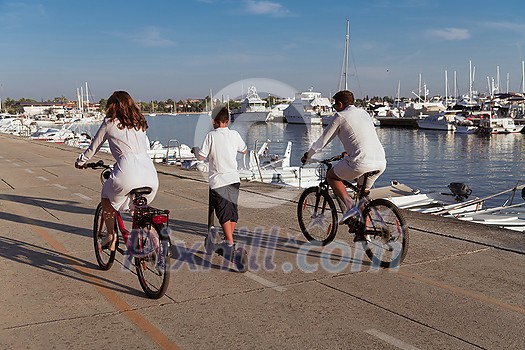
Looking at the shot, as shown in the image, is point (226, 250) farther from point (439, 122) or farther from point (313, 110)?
point (313, 110)

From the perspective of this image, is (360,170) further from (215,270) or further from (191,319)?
(191,319)

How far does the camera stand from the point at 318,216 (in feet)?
25.0

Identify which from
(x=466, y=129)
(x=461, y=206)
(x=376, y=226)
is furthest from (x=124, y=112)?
(x=466, y=129)

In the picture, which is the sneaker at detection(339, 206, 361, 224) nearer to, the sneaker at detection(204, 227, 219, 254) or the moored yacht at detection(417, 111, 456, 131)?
the sneaker at detection(204, 227, 219, 254)

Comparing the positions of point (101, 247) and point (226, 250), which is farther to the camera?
point (226, 250)

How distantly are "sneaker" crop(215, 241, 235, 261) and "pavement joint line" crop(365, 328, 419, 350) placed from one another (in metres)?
2.17

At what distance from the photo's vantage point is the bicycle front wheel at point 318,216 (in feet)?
24.1

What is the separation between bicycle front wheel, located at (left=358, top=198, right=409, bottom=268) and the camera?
6.32 metres

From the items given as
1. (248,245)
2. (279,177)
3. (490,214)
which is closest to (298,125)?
(279,177)

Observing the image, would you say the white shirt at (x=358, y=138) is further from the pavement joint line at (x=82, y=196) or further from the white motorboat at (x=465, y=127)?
the white motorboat at (x=465, y=127)

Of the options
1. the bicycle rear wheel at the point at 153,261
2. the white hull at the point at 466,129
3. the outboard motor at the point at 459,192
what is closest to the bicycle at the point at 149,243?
the bicycle rear wheel at the point at 153,261

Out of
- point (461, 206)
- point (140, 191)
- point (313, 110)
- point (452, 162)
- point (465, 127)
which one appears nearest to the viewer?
point (140, 191)

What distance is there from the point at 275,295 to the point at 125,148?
2.03m

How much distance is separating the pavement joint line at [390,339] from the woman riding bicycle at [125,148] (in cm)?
240
